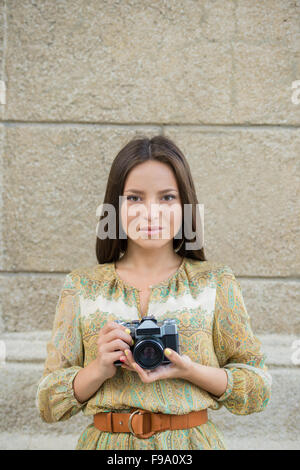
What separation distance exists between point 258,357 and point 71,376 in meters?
0.60

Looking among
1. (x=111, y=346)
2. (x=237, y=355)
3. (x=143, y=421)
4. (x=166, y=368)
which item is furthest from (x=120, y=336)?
(x=237, y=355)

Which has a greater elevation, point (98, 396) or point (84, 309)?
point (84, 309)

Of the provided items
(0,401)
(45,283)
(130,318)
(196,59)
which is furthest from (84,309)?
(196,59)

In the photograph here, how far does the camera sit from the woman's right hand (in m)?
1.30

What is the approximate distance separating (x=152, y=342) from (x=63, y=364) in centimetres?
37

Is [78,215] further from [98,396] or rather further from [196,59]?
[98,396]

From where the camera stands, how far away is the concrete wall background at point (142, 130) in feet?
8.13

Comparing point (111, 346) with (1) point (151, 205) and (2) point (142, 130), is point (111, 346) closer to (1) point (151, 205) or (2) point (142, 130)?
(1) point (151, 205)

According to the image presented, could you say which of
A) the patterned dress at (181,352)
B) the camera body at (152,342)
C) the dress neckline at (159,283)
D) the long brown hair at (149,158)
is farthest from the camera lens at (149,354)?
the long brown hair at (149,158)

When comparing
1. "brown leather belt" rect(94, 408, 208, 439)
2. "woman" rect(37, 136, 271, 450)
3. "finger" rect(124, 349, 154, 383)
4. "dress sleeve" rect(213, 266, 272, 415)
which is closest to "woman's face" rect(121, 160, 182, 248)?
"woman" rect(37, 136, 271, 450)

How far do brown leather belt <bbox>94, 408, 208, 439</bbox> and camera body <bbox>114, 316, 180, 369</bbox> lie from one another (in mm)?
185

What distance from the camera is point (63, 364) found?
146 centimetres

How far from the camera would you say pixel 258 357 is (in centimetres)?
145

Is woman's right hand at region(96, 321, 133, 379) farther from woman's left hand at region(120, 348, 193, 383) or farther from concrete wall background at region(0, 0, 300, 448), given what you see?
concrete wall background at region(0, 0, 300, 448)
